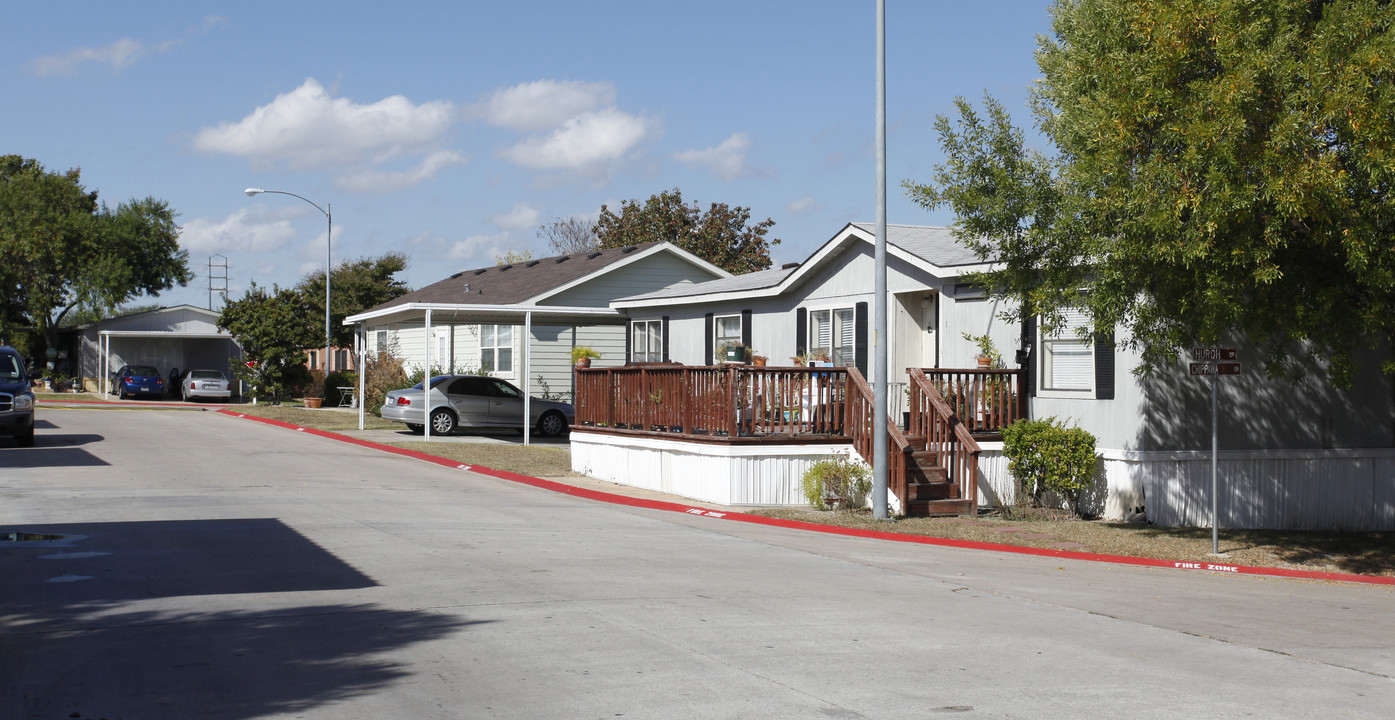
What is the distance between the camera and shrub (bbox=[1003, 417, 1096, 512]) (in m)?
15.9

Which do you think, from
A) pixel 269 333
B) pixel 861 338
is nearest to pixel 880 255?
pixel 861 338

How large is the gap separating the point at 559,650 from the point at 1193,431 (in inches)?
440

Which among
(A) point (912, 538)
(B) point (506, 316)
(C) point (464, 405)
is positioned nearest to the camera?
(A) point (912, 538)

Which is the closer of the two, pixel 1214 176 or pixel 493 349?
pixel 1214 176

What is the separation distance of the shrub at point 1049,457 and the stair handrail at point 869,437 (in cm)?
145

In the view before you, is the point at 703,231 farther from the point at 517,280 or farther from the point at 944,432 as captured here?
the point at 944,432

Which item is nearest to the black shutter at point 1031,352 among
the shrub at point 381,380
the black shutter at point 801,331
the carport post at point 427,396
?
the black shutter at point 801,331

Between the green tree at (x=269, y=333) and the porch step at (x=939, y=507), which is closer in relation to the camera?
the porch step at (x=939, y=507)

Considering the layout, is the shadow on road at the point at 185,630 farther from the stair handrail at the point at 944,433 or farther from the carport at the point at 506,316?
the carport at the point at 506,316

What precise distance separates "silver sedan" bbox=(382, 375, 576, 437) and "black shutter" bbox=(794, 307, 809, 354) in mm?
7609

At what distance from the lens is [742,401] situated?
17.0 m

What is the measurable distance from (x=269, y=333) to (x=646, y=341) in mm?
20458

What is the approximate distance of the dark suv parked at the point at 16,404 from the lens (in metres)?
21.8

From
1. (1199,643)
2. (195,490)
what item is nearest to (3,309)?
(195,490)
